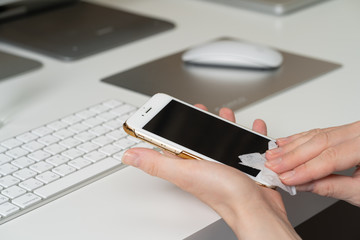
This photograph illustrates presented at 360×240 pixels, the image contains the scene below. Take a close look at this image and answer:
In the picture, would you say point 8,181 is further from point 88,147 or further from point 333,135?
point 333,135

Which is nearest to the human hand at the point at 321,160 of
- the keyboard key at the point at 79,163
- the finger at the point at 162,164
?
the finger at the point at 162,164

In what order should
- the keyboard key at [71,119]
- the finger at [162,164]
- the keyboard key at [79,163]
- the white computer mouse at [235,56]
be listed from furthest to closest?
1. the white computer mouse at [235,56]
2. the keyboard key at [71,119]
3. the keyboard key at [79,163]
4. the finger at [162,164]

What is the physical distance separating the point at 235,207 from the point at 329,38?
0.65 m

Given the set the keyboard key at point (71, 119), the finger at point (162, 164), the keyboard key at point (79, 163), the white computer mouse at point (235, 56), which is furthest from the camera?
the white computer mouse at point (235, 56)

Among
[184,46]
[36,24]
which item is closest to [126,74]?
[184,46]

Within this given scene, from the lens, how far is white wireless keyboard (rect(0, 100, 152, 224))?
2.28 ft

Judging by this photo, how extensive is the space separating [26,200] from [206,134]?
22cm

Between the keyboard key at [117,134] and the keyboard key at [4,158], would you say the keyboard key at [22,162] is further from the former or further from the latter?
the keyboard key at [117,134]

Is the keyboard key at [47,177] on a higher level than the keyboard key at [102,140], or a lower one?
lower

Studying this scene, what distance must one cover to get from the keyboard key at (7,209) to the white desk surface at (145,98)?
12 mm

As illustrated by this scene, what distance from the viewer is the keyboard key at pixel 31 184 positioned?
2.30 feet

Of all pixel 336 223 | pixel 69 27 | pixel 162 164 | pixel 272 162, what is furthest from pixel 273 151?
pixel 69 27

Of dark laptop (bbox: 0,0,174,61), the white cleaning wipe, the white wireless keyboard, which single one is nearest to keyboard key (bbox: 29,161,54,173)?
the white wireless keyboard

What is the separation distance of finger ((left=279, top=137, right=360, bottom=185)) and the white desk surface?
0.34 ft
